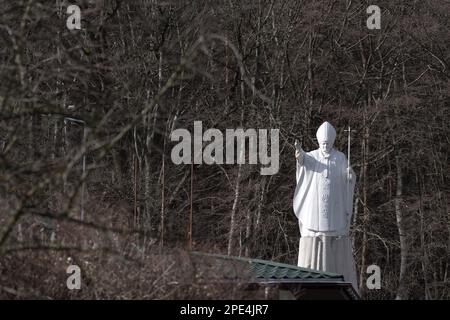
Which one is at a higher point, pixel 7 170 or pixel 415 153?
pixel 415 153

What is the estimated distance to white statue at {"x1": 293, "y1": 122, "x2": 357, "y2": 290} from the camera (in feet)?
77.4

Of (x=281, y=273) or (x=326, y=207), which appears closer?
(x=281, y=273)

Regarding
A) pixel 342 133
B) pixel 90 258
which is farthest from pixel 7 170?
pixel 342 133

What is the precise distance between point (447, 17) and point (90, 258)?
2144 cm

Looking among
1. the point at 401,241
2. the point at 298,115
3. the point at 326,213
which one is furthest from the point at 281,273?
the point at 298,115

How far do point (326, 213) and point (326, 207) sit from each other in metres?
0.08

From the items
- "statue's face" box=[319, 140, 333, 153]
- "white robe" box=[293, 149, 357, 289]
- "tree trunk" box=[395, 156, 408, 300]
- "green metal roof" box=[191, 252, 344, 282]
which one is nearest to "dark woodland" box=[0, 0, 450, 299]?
"tree trunk" box=[395, 156, 408, 300]

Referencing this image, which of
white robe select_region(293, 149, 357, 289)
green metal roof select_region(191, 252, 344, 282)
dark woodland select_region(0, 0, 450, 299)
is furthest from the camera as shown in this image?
dark woodland select_region(0, 0, 450, 299)

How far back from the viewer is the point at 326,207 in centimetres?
2380

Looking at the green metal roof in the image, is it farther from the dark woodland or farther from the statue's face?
the dark woodland

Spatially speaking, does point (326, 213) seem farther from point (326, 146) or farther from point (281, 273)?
point (281, 273)

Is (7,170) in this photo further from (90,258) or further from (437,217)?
(437,217)

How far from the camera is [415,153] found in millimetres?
35250
